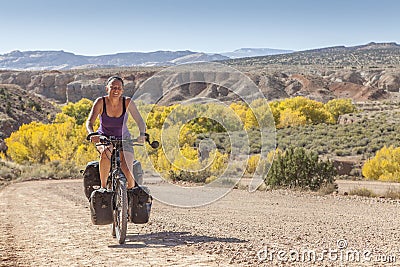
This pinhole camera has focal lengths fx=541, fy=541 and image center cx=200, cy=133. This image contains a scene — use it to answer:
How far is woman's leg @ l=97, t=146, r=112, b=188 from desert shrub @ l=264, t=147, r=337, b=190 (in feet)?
36.5

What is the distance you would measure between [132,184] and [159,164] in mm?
11939

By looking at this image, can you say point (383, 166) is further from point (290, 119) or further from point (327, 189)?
point (290, 119)

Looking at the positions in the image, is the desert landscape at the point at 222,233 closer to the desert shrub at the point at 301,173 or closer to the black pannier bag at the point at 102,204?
the black pannier bag at the point at 102,204

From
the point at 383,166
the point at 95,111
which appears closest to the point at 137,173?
the point at 95,111

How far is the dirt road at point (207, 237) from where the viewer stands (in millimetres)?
5465

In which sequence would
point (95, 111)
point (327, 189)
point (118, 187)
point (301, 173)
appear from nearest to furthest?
point (118, 187) → point (95, 111) → point (327, 189) → point (301, 173)

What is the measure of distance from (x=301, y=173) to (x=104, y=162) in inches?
463

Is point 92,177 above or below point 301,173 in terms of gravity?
above

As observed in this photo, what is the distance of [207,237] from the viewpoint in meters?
6.68

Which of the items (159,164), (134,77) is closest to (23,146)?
(159,164)

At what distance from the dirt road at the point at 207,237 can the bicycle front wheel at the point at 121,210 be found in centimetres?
14

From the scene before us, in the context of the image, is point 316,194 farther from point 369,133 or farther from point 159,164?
point 369,133

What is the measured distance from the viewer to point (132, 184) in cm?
671

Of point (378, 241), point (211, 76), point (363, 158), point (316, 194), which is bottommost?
point (363, 158)
